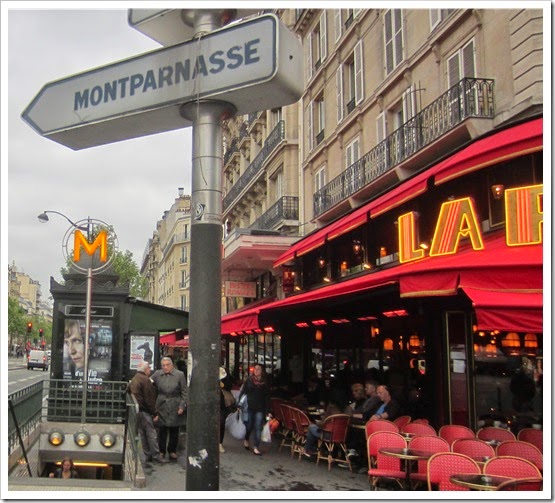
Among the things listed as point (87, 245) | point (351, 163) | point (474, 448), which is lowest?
point (474, 448)

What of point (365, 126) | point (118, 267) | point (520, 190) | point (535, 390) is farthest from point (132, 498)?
point (118, 267)

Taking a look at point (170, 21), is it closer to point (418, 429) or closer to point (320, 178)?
point (418, 429)

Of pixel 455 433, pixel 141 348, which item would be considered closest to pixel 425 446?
pixel 455 433

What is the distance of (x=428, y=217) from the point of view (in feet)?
42.2

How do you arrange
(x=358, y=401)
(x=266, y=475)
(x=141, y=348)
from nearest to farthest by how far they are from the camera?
(x=266, y=475) < (x=358, y=401) < (x=141, y=348)

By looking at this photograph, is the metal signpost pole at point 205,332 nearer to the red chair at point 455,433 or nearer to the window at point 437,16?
the red chair at point 455,433

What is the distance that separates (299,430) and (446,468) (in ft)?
15.0

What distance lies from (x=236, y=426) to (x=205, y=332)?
7.59m

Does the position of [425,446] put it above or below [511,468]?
below

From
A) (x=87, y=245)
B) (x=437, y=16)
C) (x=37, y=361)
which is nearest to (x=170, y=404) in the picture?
(x=87, y=245)

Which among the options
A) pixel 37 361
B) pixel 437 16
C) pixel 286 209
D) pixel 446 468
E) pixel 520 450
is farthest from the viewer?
pixel 37 361

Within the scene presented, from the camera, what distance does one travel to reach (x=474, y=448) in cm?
698

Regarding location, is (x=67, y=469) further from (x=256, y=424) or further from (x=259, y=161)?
(x=259, y=161)

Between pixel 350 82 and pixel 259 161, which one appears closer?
pixel 350 82
